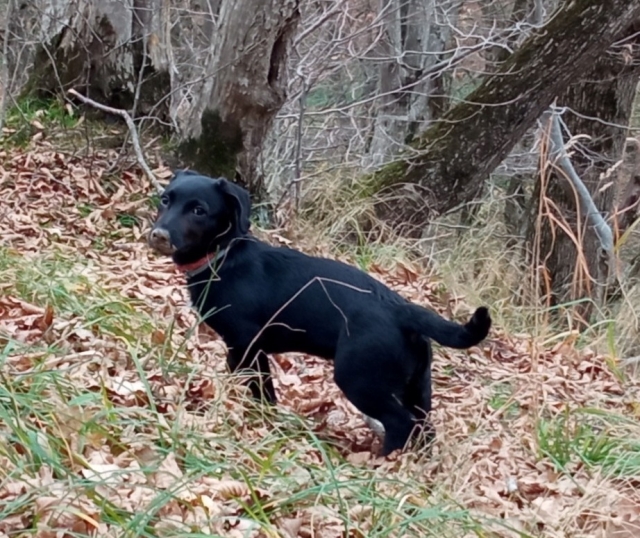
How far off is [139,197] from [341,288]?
290 cm

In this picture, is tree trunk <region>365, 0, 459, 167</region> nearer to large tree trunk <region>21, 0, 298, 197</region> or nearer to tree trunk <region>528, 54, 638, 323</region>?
tree trunk <region>528, 54, 638, 323</region>

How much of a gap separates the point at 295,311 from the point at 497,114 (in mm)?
3979

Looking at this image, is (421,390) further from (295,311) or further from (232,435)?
(232,435)

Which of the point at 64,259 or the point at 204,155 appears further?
the point at 204,155

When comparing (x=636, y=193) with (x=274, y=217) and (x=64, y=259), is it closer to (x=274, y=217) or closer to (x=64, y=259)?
(x=274, y=217)

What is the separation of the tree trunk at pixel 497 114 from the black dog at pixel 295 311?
11.3 ft

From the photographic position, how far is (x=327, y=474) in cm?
304

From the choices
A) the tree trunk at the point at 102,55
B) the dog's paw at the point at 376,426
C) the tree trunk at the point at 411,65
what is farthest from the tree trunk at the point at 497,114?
the dog's paw at the point at 376,426

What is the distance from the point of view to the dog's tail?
3.46m

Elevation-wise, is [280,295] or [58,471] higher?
[280,295]

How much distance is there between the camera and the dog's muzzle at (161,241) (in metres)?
3.70

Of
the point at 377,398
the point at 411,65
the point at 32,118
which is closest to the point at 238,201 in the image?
the point at 377,398

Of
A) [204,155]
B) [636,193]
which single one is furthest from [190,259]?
[636,193]

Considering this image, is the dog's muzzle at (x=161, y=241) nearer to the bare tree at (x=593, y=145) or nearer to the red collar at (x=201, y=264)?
the red collar at (x=201, y=264)
